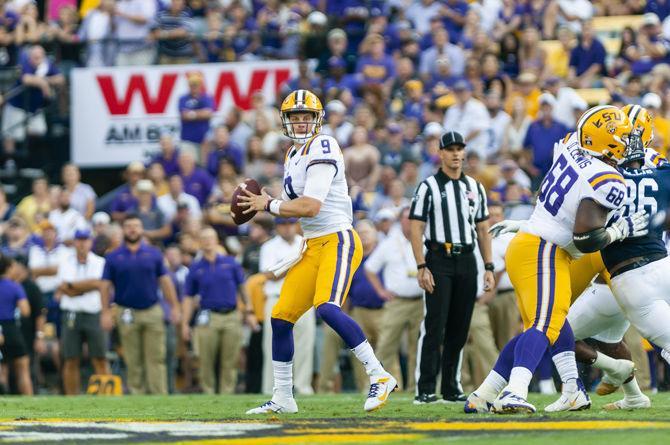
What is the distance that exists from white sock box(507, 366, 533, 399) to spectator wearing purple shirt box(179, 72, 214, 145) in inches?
410

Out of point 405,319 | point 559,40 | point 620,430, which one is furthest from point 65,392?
point 620,430

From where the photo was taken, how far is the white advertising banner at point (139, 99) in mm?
→ 18422

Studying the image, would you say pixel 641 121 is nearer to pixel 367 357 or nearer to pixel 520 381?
pixel 520 381

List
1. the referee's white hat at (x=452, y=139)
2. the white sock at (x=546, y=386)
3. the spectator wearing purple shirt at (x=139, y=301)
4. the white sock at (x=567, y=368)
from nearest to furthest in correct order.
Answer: the white sock at (x=567, y=368), the referee's white hat at (x=452, y=139), the white sock at (x=546, y=386), the spectator wearing purple shirt at (x=139, y=301)

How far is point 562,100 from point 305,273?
772 cm

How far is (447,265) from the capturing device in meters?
10.2

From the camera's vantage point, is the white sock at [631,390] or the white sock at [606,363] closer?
the white sock at [606,363]

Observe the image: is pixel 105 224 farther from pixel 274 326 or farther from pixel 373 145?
pixel 274 326

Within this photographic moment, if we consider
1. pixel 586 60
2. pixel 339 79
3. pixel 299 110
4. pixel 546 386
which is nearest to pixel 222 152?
pixel 339 79

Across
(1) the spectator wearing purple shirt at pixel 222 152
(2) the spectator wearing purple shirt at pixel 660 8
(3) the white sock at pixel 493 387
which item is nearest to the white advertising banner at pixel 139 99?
Result: (1) the spectator wearing purple shirt at pixel 222 152

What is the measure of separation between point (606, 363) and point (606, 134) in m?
1.52

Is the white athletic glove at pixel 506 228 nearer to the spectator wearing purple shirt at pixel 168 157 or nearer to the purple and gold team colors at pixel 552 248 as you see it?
the purple and gold team colors at pixel 552 248

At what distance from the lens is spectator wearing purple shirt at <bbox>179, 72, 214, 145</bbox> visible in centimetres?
1773

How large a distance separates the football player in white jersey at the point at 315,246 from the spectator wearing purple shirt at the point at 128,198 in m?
7.88
